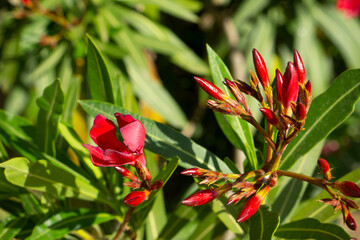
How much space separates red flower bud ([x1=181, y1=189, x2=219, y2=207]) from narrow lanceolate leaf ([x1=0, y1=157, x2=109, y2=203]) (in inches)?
9.5

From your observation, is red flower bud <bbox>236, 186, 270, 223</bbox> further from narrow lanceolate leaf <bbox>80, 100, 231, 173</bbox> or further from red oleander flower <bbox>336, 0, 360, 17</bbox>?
red oleander flower <bbox>336, 0, 360, 17</bbox>

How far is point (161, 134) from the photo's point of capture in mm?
659

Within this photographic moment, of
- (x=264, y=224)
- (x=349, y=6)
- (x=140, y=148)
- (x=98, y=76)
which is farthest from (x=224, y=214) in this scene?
(x=349, y=6)

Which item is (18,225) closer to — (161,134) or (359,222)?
(161,134)

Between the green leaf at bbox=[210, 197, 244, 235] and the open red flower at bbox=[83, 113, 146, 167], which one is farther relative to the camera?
the green leaf at bbox=[210, 197, 244, 235]

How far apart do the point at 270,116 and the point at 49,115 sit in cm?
39

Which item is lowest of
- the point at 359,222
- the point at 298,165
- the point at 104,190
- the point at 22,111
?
the point at 359,222

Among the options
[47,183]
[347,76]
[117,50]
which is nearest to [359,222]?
[117,50]

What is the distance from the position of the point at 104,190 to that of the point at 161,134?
18 centimetres

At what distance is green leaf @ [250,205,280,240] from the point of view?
556 mm

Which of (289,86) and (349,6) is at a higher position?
(289,86)

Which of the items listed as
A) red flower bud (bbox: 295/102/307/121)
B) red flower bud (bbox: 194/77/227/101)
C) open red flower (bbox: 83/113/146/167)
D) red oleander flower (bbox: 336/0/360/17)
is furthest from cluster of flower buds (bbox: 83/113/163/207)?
red oleander flower (bbox: 336/0/360/17)

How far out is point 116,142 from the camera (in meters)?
0.55

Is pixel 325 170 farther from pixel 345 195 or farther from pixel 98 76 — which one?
pixel 98 76
